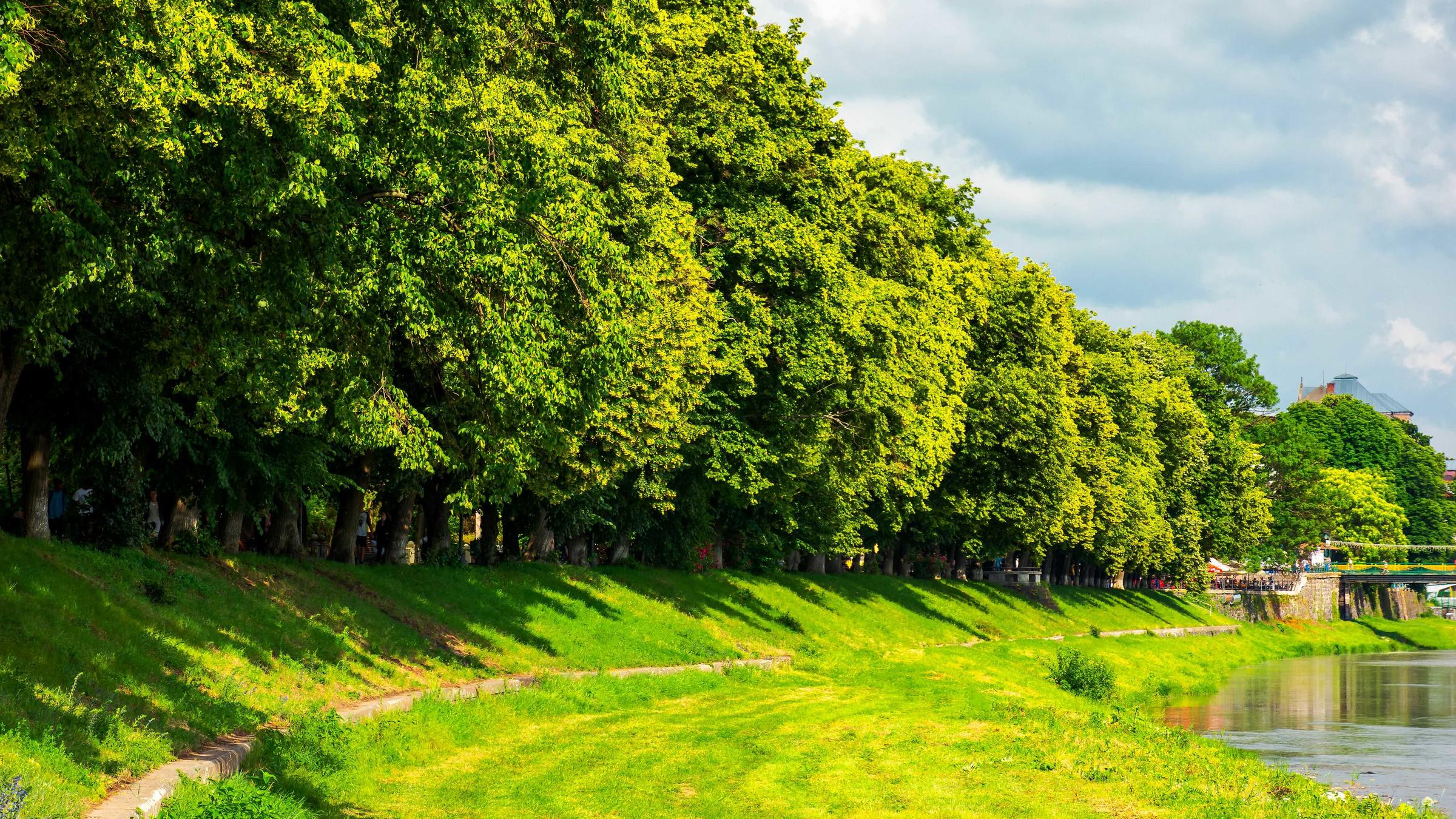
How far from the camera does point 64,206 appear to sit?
15500 mm

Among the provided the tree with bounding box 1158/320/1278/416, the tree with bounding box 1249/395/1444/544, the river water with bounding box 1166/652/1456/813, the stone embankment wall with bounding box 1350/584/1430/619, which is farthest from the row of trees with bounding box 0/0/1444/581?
the tree with bounding box 1249/395/1444/544

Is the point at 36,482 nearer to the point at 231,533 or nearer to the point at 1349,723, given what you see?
the point at 231,533

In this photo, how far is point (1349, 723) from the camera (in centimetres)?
3903

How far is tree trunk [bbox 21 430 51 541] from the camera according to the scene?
845 inches

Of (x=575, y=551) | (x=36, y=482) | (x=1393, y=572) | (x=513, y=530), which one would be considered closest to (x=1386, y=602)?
(x=1393, y=572)

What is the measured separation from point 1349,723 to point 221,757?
33.6m

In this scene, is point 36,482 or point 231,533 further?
point 231,533

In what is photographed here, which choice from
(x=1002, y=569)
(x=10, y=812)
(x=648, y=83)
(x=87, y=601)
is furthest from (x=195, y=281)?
(x=1002, y=569)

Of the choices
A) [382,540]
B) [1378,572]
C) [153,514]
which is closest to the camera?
[153,514]

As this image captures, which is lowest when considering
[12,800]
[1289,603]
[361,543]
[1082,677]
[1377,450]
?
[1082,677]

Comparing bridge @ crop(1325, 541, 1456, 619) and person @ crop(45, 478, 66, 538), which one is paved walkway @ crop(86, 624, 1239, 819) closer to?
person @ crop(45, 478, 66, 538)

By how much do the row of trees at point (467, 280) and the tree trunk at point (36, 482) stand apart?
10 centimetres

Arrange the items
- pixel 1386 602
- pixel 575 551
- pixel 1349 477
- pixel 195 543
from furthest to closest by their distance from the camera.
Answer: pixel 1386 602 < pixel 1349 477 < pixel 575 551 < pixel 195 543

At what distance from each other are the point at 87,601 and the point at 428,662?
7.48 m
